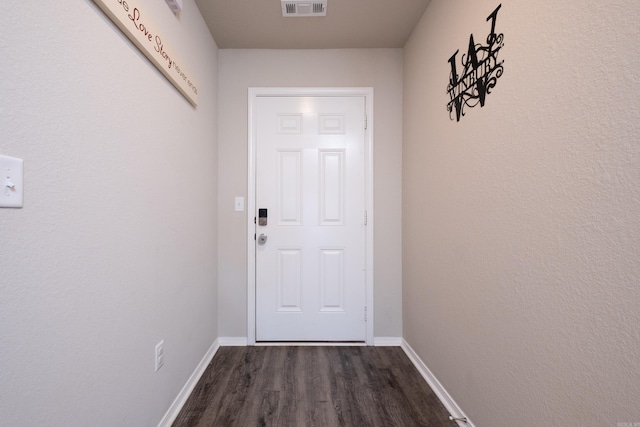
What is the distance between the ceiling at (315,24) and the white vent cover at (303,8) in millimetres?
40

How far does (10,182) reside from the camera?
0.64 meters

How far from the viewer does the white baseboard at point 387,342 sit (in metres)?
2.19

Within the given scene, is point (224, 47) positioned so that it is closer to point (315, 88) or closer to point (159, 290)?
point (315, 88)

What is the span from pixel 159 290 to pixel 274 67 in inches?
73.1

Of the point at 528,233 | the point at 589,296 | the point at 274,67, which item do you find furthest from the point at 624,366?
the point at 274,67

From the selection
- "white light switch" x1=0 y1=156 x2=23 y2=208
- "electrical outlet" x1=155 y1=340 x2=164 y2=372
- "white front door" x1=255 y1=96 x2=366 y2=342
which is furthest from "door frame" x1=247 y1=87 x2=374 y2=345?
"white light switch" x1=0 y1=156 x2=23 y2=208

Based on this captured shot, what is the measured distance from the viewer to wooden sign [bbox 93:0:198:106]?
953 millimetres

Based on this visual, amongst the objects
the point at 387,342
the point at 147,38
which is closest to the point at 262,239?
the point at 387,342

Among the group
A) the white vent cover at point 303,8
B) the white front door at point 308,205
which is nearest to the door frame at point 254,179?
the white front door at point 308,205

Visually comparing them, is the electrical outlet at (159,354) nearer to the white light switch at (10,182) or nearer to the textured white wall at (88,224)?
the textured white wall at (88,224)

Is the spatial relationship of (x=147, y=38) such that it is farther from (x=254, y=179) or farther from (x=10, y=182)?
(x=254, y=179)

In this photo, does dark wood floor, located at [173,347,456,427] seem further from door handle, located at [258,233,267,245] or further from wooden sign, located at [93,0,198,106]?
wooden sign, located at [93,0,198,106]

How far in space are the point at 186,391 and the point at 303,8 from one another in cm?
248

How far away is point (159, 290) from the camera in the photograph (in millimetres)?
1287
